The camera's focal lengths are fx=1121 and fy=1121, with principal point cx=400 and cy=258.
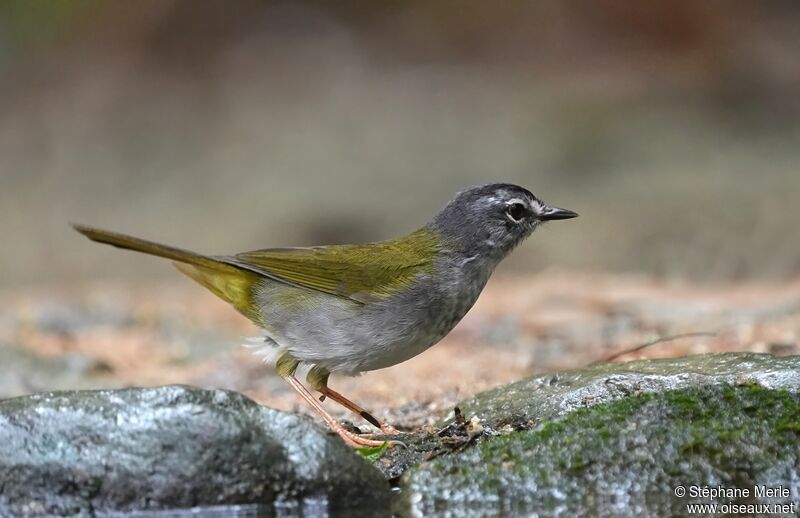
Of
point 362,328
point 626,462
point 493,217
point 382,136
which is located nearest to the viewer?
point 626,462

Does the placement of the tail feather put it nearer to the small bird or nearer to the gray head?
the small bird

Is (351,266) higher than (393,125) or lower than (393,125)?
lower

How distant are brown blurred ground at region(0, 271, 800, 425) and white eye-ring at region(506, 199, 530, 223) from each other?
101 cm

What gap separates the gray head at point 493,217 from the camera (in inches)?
223

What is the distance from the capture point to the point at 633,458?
4078 mm

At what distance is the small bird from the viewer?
514 cm

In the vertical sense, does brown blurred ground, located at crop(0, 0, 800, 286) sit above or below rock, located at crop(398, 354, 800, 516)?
above

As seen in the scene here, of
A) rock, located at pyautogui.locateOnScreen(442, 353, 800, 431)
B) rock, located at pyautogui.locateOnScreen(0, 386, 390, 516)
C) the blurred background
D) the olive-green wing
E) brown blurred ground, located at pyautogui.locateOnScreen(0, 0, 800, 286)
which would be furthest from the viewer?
brown blurred ground, located at pyautogui.locateOnScreen(0, 0, 800, 286)

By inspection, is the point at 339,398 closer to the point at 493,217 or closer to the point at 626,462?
the point at 493,217

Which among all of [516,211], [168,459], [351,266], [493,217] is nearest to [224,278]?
[351,266]

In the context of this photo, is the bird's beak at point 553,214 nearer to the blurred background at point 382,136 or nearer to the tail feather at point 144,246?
the tail feather at point 144,246

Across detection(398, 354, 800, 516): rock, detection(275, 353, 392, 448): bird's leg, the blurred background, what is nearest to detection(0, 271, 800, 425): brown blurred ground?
the blurred background

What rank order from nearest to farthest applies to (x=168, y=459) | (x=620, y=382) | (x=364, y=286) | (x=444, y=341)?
1. (x=168, y=459)
2. (x=620, y=382)
3. (x=364, y=286)
4. (x=444, y=341)

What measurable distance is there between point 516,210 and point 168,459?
249cm
